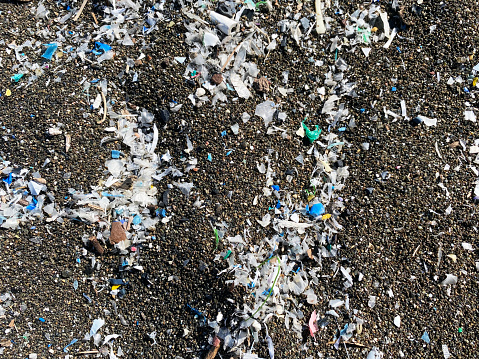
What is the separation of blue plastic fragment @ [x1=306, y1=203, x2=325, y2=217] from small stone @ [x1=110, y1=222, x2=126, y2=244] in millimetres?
807

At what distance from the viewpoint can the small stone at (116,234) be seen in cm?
144

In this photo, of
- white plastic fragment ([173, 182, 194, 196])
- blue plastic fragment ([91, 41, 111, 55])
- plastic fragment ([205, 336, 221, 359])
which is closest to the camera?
plastic fragment ([205, 336, 221, 359])

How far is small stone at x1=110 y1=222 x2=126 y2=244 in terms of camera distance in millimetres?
1436

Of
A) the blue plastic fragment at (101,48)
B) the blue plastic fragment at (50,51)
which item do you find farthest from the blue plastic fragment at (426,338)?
the blue plastic fragment at (50,51)

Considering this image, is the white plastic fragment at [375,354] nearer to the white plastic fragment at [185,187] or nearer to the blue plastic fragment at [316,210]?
the blue plastic fragment at [316,210]

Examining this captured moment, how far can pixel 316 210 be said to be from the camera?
150 cm

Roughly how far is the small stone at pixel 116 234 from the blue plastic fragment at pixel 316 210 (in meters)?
0.81

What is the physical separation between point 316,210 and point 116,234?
0.87 m

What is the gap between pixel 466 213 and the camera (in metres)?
1.52

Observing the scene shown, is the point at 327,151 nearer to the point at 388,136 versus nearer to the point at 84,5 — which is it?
the point at 388,136

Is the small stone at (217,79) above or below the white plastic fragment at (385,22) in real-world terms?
below

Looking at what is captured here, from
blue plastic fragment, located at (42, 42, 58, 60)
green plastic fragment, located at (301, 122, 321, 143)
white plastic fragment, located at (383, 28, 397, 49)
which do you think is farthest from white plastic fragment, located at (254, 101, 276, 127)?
blue plastic fragment, located at (42, 42, 58, 60)

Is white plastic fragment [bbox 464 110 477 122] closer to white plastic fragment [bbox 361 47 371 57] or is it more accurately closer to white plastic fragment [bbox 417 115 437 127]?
white plastic fragment [bbox 417 115 437 127]

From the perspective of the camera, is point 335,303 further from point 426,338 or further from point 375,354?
point 426,338
